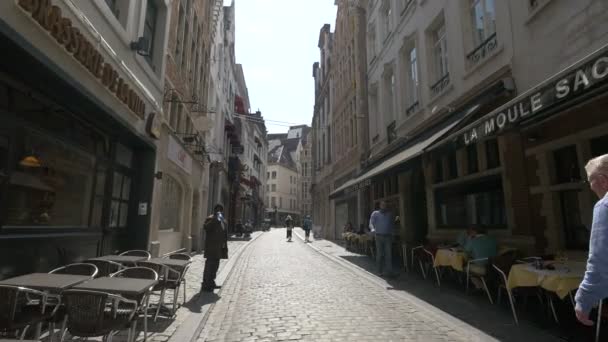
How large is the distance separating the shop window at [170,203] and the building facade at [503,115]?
6.62m

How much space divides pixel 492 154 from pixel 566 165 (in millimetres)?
2290

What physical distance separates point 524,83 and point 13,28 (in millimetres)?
7880

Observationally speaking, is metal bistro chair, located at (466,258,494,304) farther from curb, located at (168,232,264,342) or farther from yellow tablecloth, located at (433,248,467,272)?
curb, located at (168,232,264,342)

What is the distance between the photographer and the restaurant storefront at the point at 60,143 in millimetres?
4406

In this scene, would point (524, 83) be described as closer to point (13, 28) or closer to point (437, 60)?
point (437, 60)

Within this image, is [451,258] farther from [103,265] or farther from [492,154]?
[103,265]

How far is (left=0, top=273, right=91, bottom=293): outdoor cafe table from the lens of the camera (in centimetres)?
322

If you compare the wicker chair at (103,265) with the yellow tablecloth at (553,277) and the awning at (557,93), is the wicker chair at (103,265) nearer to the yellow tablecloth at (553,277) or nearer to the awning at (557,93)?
the yellow tablecloth at (553,277)

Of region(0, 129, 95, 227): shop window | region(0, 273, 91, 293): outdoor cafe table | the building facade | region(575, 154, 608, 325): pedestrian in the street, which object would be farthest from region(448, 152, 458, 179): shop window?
region(0, 273, 91, 293): outdoor cafe table

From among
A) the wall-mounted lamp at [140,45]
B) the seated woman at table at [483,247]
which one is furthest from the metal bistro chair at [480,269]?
the wall-mounted lamp at [140,45]

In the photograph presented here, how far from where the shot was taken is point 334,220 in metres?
26.7

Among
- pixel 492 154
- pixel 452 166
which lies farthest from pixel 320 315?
pixel 452 166

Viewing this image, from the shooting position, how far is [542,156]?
6.57 meters

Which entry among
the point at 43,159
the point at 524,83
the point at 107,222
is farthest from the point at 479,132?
the point at 107,222
